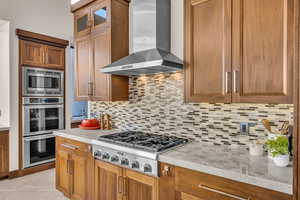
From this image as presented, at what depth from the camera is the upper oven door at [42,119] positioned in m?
3.37

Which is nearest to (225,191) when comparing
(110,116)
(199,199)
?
(199,199)

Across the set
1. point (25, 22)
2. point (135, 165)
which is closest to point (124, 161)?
point (135, 165)

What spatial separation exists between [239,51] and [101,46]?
5.37 ft

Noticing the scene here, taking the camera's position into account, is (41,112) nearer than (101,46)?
No

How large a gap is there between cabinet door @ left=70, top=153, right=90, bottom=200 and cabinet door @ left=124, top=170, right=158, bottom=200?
64cm

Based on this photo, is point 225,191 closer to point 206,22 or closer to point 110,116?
point 206,22

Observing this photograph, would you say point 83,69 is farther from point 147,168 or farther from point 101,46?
point 147,168

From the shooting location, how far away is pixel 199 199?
4.42ft

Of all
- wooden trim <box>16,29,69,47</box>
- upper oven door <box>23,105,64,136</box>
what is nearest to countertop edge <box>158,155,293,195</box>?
upper oven door <box>23,105,64,136</box>

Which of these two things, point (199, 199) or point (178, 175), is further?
point (178, 175)

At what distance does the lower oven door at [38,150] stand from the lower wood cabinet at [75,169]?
3.98 feet

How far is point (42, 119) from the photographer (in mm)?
3570

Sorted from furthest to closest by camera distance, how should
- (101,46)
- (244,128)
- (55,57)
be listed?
(55,57)
(101,46)
(244,128)

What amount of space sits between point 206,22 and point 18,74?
10.4 feet
